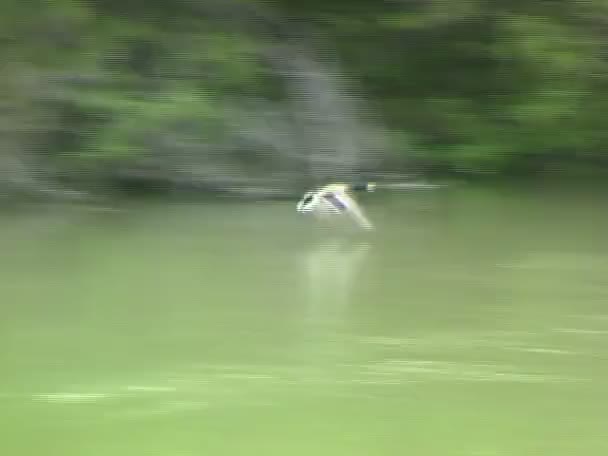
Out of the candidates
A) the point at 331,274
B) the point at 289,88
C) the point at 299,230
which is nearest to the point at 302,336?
the point at 331,274

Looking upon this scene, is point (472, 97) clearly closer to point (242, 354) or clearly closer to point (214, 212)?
point (214, 212)

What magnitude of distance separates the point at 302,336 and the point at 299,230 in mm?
1305

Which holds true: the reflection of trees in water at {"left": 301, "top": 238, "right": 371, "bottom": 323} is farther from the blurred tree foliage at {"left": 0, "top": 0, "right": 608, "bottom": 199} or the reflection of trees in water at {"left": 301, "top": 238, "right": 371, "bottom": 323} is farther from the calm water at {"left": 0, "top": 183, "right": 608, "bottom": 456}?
the blurred tree foliage at {"left": 0, "top": 0, "right": 608, "bottom": 199}

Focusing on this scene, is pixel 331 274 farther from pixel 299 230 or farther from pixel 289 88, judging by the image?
pixel 289 88

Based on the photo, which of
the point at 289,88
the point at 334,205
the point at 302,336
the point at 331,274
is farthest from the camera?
the point at 289,88

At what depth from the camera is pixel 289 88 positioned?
17.8ft

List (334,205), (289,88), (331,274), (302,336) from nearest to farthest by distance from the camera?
(302,336), (331,274), (334,205), (289,88)

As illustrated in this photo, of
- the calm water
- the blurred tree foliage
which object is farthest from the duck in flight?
the blurred tree foliage

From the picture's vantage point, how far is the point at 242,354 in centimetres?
299

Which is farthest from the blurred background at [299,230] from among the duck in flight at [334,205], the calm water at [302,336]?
the duck in flight at [334,205]

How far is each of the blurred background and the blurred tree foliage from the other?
0.05ft

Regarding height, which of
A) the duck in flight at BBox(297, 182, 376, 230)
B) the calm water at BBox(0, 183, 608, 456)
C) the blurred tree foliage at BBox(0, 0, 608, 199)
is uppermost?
the blurred tree foliage at BBox(0, 0, 608, 199)

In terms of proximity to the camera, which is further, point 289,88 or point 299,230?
point 289,88

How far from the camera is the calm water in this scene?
252cm
